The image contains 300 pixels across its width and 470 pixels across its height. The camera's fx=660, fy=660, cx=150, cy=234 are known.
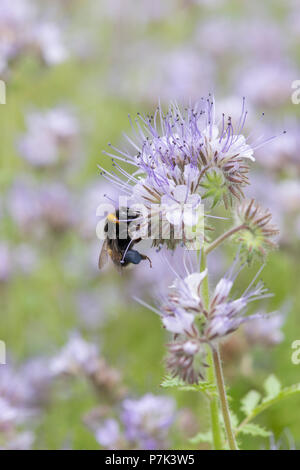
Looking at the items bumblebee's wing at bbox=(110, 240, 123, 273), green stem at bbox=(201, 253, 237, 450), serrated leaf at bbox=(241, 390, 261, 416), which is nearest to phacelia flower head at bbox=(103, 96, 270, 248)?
green stem at bbox=(201, 253, 237, 450)

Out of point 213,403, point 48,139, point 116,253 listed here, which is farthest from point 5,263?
point 213,403

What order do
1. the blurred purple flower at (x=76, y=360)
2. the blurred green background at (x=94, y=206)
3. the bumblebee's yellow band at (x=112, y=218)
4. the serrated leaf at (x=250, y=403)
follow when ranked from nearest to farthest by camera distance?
the serrated leaf at (x=250, y=403)
the bumblebee's yellow band at (x=112, y=218)
the blurred purple flower at (x=76, y=360)
the blurred green background at (x=94, y=206)

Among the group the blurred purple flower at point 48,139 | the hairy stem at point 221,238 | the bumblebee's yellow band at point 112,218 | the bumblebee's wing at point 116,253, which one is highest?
the blurred purple flower at point 48,139

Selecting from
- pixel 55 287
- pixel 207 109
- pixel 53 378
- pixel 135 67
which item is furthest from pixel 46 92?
pixel 207 109

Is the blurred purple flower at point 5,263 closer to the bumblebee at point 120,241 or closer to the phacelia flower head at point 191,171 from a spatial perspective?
the bumblebee at point 120,241

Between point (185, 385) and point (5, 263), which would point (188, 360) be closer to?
point (185, 385)

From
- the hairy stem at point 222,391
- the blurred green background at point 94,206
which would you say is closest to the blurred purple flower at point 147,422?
the blurred green background at point 94,206
